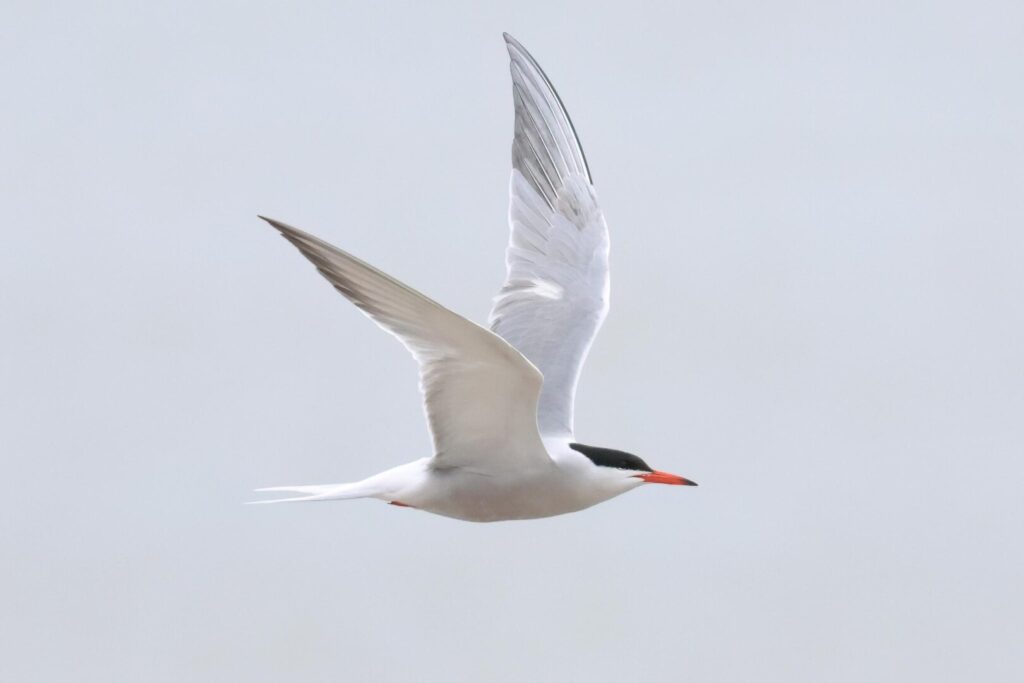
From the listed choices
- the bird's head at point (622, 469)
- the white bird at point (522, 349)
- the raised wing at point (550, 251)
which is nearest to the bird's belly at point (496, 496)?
the white bird at point (522, 349)

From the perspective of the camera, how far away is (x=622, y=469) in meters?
5.99

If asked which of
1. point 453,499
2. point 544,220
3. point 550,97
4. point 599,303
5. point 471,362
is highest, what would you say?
point 550,97

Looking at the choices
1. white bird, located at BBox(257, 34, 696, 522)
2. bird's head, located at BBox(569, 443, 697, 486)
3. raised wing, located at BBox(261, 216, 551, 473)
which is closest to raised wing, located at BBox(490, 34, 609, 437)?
white bird, located at BBox(257, 34, 696, 522)

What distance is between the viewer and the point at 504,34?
7590 mm

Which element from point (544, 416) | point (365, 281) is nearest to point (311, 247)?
point (365, 281)

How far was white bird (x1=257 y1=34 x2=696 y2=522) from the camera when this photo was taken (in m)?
5.18

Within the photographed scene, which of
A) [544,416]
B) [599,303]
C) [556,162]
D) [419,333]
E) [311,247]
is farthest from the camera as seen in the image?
[556,162]

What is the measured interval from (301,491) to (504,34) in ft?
9.27

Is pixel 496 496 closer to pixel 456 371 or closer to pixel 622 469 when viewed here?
pixel 622 469

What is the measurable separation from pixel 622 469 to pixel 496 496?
1.60 ft

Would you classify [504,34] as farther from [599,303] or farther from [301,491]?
[301,491]

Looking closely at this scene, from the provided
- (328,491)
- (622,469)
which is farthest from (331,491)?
(622,469)

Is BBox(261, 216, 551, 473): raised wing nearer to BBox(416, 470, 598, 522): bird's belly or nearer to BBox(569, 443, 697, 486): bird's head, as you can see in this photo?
BBox(416, 470, 598, 522): bird's belly

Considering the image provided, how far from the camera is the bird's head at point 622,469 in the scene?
595cm
